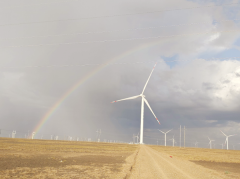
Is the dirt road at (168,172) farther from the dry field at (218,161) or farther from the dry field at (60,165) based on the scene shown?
the dry field at (218,161)

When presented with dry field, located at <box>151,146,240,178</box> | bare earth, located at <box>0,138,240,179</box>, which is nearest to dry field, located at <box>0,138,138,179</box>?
bare earth, located at <box>0,138,240,179</box>

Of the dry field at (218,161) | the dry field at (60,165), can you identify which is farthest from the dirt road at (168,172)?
Answer: the dry field at (218,161)

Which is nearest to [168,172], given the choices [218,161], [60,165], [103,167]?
[103,167]

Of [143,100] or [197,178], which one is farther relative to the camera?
[143,100]

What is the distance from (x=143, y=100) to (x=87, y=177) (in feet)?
383

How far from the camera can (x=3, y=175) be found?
2052 centimetres

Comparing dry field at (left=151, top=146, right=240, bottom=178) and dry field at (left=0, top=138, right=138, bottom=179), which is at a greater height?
dry field at (left=0, top=138, right=138, bottom=179)

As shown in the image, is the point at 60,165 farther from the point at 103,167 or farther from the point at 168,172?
the point at 168,172

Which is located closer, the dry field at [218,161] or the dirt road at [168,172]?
the dirt road at [168,172]

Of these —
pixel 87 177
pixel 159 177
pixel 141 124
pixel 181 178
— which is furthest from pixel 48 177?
pixel 141 124

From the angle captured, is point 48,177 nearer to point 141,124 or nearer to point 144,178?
point 144,178

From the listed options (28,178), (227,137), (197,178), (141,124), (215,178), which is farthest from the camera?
(227,137)

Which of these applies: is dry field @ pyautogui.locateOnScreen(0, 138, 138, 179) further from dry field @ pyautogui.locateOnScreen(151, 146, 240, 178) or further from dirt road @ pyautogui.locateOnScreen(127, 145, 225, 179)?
dry field @ pyautogui.locateOnScreen(151, 146, 240, 178)

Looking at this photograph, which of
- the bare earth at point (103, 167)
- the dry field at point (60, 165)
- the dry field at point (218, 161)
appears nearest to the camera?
the dry field at point (60, 165)
